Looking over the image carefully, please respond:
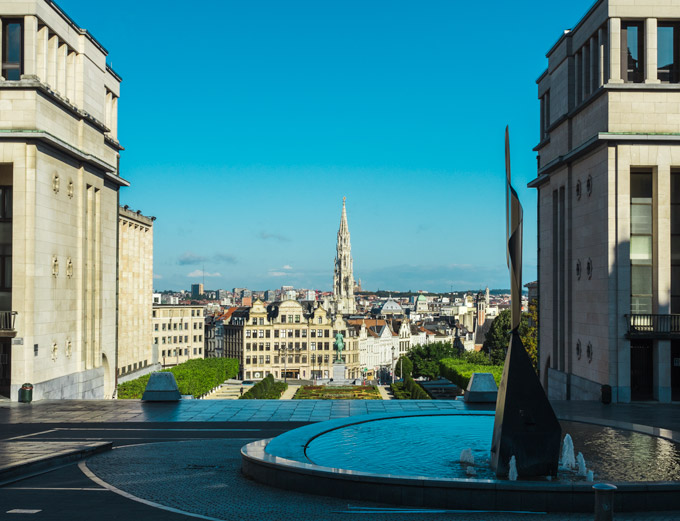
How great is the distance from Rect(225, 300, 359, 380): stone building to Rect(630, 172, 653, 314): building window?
121 meters

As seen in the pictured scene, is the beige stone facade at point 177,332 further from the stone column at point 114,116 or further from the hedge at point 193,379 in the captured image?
the stone column at point 114,116

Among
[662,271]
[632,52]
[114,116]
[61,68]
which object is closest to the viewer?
[662,271]

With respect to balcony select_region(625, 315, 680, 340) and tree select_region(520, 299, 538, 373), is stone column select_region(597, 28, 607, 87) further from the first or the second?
tree select_region(520, 299, 538, 373)

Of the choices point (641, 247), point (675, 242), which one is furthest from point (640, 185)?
point (675, 242)

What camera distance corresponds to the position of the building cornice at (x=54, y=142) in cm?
3441

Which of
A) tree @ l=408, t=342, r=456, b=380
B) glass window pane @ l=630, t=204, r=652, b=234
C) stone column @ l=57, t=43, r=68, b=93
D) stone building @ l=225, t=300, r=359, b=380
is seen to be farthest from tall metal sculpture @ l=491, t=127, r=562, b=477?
stone building @ l=225, t=300, r=359, b=380

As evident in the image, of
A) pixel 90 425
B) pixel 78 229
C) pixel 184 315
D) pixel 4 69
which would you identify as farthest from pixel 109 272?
pixel 184 315

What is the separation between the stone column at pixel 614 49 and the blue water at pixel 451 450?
17.9 m

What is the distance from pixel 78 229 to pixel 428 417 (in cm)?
2264

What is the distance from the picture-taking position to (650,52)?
35781mm

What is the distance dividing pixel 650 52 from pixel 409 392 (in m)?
57.3

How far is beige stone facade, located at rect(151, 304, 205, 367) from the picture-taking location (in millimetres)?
144375

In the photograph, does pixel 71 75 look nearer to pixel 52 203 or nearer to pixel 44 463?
pixel 52 203

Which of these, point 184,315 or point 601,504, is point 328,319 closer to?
point 184,315
